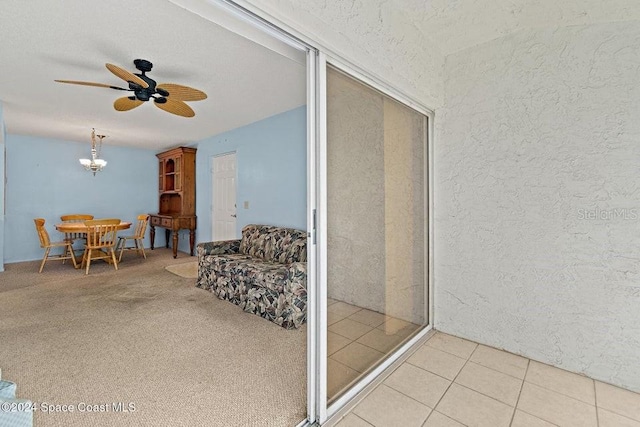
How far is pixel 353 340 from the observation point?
6.07 feet

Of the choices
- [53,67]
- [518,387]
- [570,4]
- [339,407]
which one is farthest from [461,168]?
[53,67]

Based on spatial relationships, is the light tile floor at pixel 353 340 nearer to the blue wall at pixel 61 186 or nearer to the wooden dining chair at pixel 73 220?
the wooden dining chair at pixel 73 220

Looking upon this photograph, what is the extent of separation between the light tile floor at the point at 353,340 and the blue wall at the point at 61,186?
6417 mm

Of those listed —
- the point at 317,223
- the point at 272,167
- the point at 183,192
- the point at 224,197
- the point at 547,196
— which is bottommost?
the point at 317,223

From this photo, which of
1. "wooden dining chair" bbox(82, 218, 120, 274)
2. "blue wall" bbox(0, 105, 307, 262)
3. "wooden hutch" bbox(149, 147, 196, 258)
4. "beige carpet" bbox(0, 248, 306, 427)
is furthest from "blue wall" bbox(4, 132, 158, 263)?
"beige carpet" bbox(0, 248, 306, 427)

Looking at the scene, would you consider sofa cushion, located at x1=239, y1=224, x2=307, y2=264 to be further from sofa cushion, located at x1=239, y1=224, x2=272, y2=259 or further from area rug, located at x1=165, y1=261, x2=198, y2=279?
area rug, located at x1=165, y1=261, x2=198, y2=279

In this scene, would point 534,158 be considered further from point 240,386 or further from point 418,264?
point 240,386

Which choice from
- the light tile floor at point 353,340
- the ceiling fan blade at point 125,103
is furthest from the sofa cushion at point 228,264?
the ceiling fan blade at point 125,103

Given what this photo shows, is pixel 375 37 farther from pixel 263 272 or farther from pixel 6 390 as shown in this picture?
pixel 6 390

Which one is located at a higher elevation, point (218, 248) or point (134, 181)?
point (134, 181)

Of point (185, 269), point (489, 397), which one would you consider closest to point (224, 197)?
point (185, 269)

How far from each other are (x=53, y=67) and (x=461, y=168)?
12.3 feet

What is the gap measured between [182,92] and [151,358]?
222 centimetres

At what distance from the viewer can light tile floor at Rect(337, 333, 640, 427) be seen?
1.57 meters
